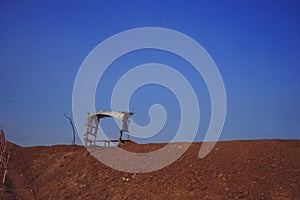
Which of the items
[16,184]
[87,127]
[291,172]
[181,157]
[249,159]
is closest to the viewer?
[291,172]

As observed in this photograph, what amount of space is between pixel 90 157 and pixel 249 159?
802cm

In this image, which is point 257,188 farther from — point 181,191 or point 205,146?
point 205,146

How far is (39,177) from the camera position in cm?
1692

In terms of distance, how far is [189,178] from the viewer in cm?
1266

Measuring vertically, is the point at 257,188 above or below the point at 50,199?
above

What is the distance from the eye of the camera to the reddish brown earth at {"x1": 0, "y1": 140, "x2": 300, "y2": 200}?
11.6 meters

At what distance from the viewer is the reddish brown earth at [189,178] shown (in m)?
11.6

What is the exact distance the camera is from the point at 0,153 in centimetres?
1827

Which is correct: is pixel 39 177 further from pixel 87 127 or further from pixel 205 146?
pixel 205 146

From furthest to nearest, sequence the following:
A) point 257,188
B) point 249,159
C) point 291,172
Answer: point 249,159
point 291,172
point 257,188

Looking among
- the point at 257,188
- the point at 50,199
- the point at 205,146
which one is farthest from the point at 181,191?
the point at 50,199

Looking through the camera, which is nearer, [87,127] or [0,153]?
[0,153]

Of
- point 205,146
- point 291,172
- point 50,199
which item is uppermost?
point 205,146

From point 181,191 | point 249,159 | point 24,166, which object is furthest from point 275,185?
point 24,166
